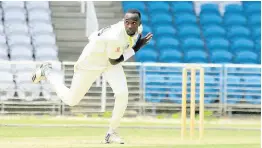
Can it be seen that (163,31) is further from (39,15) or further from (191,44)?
(39,15)

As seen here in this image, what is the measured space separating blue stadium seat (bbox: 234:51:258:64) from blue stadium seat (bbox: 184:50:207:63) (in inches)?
34.6

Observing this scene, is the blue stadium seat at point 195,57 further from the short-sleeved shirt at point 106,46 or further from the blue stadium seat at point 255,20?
the short-sleeved shirt at point 106,46

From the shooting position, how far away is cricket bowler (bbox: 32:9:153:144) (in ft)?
38.3

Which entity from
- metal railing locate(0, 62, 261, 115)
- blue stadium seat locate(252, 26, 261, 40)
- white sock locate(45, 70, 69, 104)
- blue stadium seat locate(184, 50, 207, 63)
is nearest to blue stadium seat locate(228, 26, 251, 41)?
blue stadium seat locate(252, 26, 261, 40)

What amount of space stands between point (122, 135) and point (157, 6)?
1086 cm

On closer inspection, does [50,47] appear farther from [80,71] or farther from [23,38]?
[80,71]

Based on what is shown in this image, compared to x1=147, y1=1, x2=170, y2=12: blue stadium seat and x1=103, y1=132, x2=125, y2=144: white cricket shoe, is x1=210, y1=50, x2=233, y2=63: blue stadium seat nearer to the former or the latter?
x1=147, y1=1, x2=170, y2=12: blue stadium seat

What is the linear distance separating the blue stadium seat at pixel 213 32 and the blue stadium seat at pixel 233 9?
0.94m

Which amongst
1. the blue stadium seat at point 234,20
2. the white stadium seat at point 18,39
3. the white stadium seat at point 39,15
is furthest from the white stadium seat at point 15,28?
the blue stadium seat at point 234,20

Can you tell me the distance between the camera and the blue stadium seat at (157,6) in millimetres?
25375

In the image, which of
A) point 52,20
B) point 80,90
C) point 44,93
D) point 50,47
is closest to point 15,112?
point 44,93

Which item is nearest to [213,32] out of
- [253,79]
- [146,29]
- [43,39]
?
[146,29]

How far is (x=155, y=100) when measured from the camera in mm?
22031

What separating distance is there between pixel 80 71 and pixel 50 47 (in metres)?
10.8
